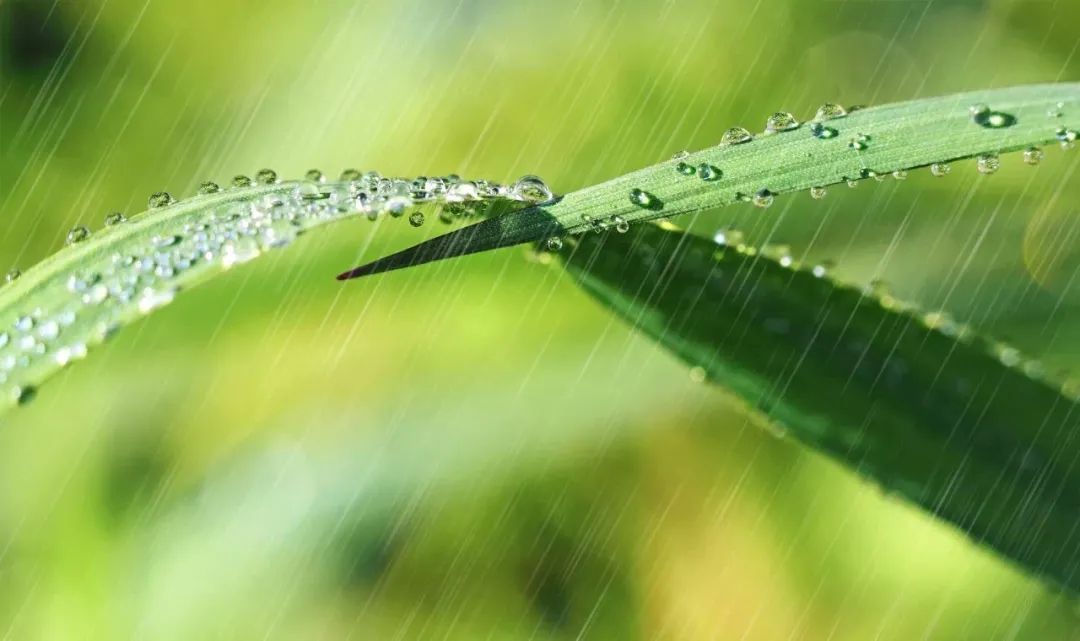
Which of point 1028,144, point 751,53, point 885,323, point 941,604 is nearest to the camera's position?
point 1028,144

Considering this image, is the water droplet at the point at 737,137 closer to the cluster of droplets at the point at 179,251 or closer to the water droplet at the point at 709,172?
the water droplet at the point at 709,172

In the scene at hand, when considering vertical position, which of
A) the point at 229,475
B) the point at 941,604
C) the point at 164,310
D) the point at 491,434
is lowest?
the point at 229,475

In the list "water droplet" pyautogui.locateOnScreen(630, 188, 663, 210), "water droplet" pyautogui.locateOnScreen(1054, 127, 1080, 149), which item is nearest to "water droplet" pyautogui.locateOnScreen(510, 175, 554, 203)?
"water droplet" pyautogui.locateOnScreen(630, 188, 663, 210)

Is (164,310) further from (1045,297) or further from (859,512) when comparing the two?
(1045,297)

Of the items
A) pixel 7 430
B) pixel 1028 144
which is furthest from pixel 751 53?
pixel 7 430

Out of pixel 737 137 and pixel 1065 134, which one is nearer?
pixel 1065 134

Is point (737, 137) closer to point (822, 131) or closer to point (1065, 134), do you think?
point (822, 131)

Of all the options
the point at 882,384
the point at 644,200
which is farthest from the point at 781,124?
the point at 882,384
